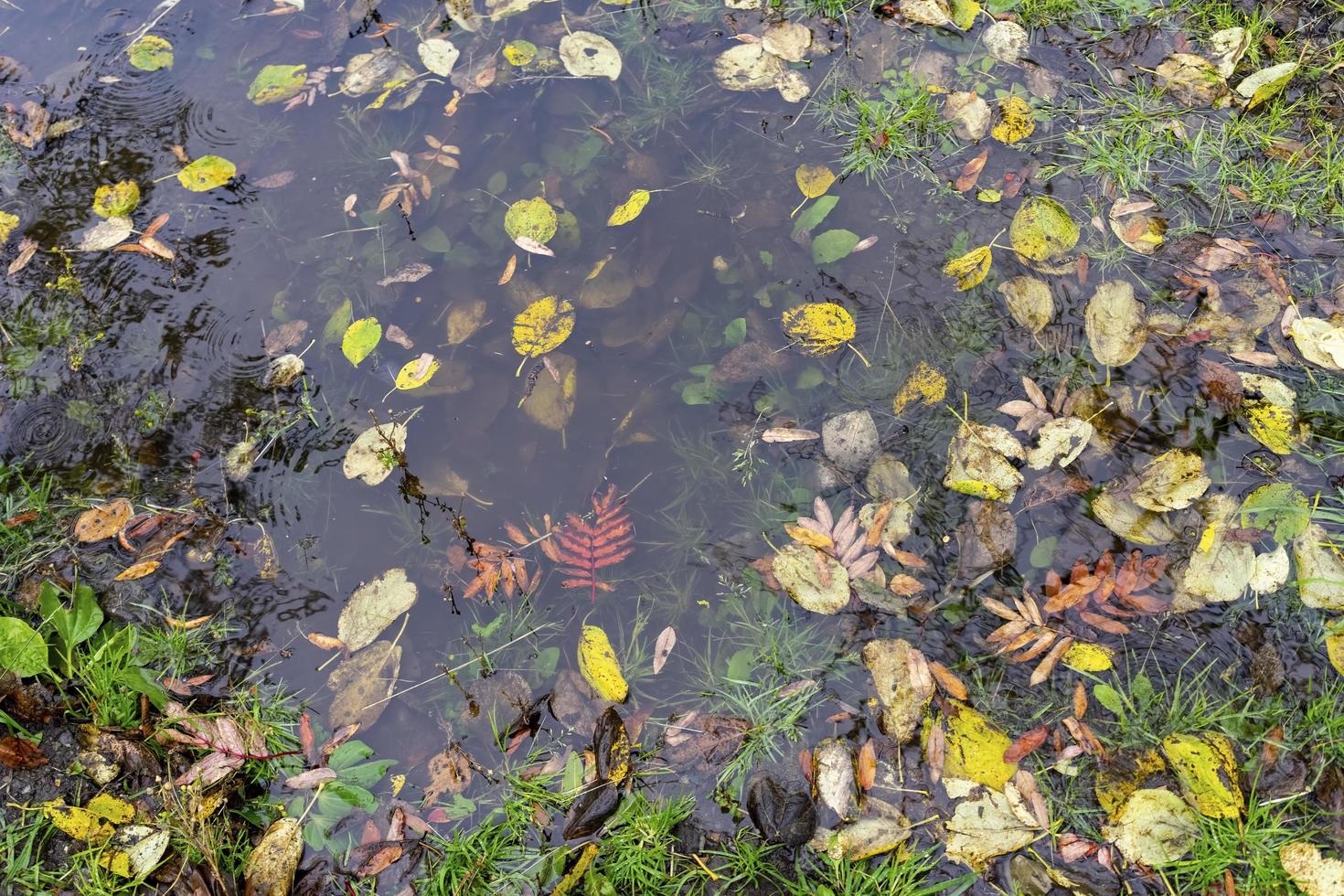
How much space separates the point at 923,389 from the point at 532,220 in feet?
5.48

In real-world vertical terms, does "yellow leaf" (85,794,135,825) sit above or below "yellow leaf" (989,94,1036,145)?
below

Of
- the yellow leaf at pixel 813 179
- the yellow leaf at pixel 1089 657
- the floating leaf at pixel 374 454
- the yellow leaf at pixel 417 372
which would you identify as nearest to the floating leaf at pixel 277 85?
the yellow leaf at pixel 417 372

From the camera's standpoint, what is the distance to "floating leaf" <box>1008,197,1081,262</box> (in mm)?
2834

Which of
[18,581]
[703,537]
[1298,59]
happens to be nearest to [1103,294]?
[1298,59]

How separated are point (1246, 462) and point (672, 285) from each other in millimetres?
2066

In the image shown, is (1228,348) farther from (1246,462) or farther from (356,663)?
(356,663)

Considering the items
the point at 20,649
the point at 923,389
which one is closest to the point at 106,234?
the point at 20,649

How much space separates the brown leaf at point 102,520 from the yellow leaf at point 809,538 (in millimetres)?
2365

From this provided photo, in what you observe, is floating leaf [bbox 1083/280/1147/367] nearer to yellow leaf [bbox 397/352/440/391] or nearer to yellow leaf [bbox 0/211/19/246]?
yellow leaf [bbox 397/352/440/391]

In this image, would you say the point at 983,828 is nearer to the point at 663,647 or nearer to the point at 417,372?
the point at 663,647

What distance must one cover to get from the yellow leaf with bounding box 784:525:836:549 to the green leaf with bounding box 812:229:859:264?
3.52 ft

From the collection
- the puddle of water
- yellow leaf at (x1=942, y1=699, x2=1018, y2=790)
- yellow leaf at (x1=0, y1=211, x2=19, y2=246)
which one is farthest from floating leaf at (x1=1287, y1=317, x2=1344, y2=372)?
yellow leaf at (x1=0, y1=211, x2=19, y2=246)

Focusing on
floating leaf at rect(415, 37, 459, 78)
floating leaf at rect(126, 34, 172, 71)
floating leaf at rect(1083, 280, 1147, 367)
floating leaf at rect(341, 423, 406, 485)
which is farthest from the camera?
floating leaf at rect(126, 34, 172, 71)

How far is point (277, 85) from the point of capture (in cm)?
348
